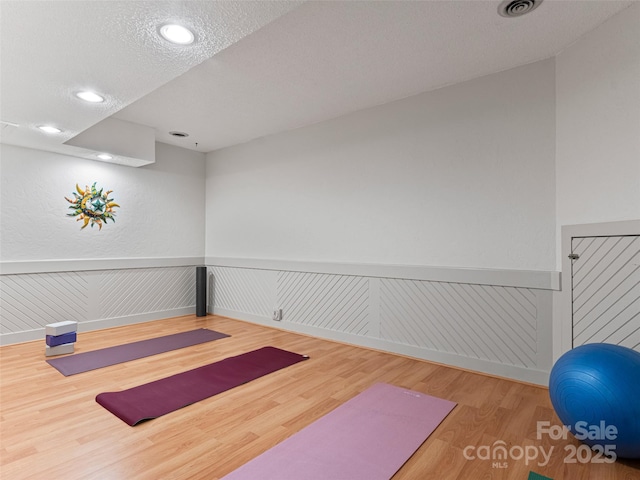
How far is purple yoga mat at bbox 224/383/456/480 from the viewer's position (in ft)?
5.60

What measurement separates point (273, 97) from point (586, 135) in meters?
2.81

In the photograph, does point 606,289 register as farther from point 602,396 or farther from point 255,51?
point 255,51

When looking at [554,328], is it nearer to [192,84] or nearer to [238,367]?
[238,367]

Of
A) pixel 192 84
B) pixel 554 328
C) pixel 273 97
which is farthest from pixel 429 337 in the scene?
pixel 192 84

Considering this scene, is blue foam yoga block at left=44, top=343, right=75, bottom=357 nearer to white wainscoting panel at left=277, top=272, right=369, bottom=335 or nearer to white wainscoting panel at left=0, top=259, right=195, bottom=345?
white wainscoting panel at left=0, top=259, right=195, bottom=345

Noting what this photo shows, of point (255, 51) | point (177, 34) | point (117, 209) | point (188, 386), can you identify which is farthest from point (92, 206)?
point (177, 34)

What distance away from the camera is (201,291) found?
543cm

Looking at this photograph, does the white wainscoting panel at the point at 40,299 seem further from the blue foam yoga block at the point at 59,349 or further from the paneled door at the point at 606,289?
the paneled door at the point at 606,289

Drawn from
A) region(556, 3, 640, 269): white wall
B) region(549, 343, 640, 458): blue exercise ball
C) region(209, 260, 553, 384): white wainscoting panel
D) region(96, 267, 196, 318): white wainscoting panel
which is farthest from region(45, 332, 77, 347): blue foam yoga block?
region(556, 3, 640, 269): white wall

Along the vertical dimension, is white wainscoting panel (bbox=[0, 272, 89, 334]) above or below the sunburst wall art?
below

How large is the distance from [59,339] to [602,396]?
457 centimetres

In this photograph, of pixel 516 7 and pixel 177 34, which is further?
pixel 516 7

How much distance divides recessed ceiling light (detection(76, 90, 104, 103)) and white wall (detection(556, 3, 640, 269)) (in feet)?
12.2

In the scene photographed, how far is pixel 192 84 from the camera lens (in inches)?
128
